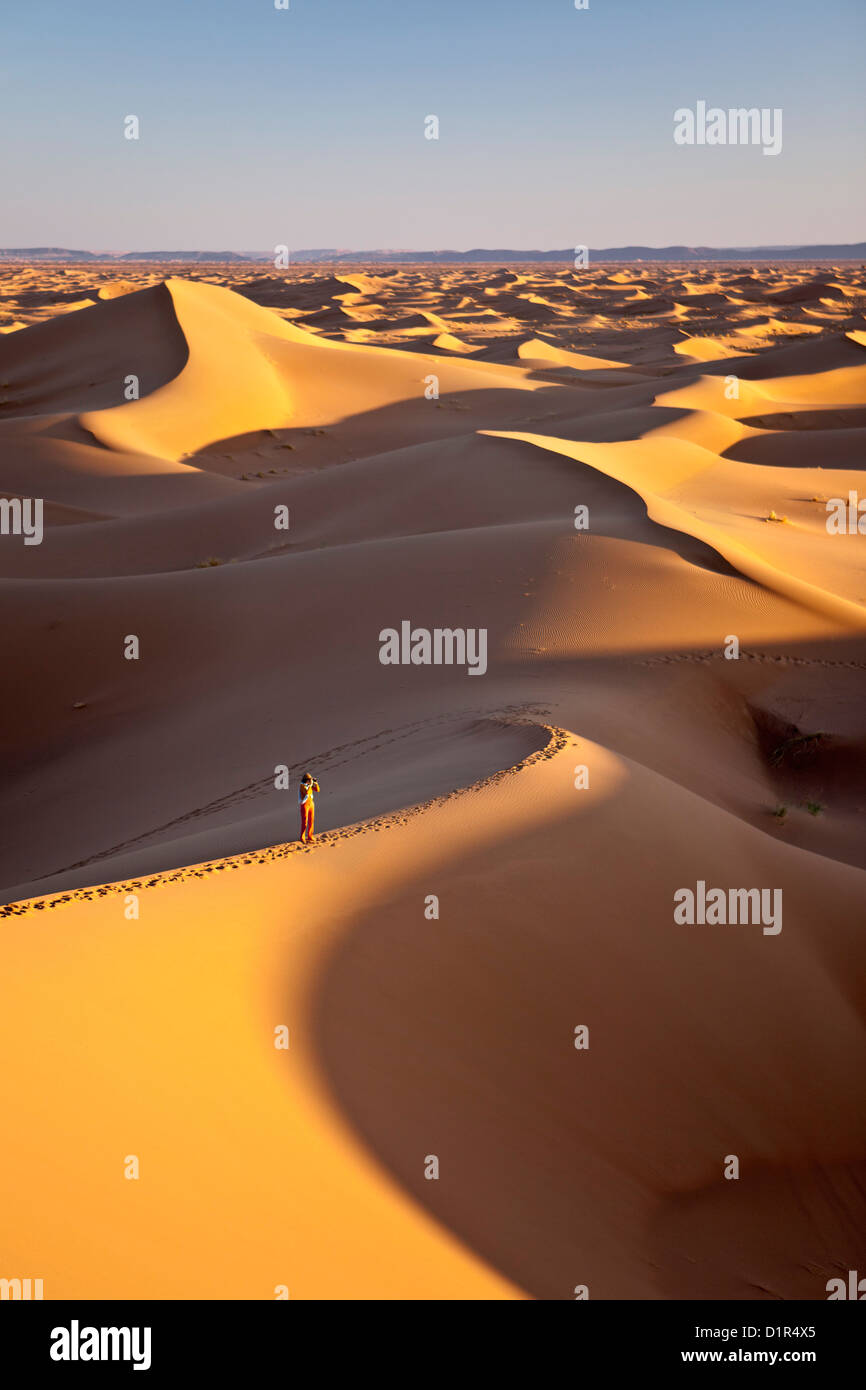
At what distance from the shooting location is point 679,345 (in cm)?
5259

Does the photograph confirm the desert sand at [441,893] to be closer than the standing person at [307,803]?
Yes

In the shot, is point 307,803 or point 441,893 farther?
point 307,803

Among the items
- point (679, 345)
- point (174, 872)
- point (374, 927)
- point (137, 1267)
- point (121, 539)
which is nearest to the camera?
point (137, 1267)

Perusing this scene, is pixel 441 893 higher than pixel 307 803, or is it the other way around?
pixel 307 803

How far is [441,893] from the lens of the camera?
558cm

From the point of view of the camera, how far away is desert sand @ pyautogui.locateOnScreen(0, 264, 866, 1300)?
3.74 meters

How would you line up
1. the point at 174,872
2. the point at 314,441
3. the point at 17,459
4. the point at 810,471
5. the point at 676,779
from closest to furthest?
the point at 174,872
the point at 676,779
the point at 810,471
the point at 17,459
the point at 314,441

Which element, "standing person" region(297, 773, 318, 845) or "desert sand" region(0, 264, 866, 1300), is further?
"standing person" region(297, 773, 318, 845)

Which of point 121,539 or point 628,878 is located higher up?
point 121,539

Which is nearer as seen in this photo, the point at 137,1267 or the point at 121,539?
the point at 137,1267

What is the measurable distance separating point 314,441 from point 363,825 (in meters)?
26.7

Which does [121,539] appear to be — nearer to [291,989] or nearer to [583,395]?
[291,989]

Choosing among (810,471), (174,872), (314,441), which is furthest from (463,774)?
(314,441)

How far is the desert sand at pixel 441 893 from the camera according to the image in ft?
12.3
